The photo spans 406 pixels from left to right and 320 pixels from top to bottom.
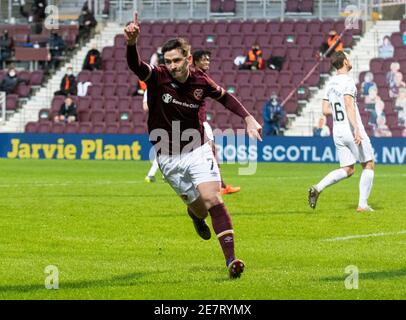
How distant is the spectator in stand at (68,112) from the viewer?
3872cm

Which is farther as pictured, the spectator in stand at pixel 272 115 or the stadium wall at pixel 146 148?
the spectator in stand at pixel 272 115

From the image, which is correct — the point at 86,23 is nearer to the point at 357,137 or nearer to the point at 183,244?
the point at 357,137

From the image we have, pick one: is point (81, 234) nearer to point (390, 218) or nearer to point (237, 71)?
point (390, 218)

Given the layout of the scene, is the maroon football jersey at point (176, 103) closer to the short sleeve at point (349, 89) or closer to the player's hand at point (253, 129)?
the player's hand at point (253, 129)

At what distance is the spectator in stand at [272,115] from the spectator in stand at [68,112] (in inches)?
292

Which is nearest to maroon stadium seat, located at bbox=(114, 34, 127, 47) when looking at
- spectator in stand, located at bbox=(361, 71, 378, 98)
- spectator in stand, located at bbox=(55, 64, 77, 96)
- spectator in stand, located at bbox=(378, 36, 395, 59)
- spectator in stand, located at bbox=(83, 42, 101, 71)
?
spectator in stand, located at bbox=(83, 42, 101, 71)

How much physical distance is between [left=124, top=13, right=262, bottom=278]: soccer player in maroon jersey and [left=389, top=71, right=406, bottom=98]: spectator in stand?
79.6ft

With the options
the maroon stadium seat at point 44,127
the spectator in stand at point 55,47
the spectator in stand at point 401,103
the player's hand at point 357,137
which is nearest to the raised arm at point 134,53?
the player's hand at point 357,137

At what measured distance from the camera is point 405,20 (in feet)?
123

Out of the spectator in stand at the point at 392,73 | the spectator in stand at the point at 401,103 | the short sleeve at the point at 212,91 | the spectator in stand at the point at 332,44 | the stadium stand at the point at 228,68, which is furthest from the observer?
the stadium stand at the point at 228,68

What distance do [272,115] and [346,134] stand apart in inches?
688

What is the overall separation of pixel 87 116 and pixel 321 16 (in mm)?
8917

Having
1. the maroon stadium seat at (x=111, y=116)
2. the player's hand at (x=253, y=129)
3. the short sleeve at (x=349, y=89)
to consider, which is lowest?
the maroon stadium seat at (x=111, y=116)

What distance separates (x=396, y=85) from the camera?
114 feet
